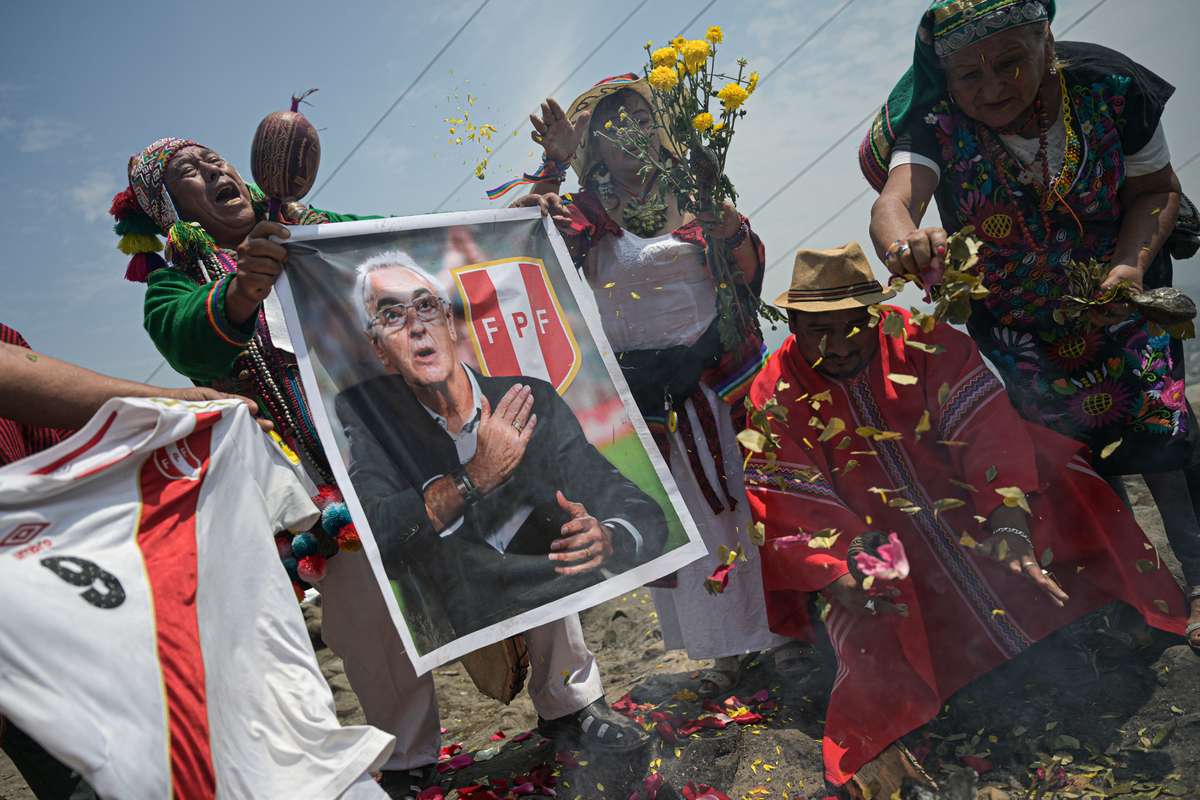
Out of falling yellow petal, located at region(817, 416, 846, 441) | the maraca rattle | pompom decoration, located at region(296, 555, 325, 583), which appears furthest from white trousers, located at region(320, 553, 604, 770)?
the maraca rattle

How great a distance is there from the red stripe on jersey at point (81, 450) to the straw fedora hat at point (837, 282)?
6.72 feet

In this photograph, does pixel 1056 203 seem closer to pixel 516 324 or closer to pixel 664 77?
pixel 664 77

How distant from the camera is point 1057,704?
2.91 m

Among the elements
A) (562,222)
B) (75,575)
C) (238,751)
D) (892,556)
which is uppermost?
(562,222)

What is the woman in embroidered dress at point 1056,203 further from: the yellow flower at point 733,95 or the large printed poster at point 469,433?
the large printed poster at point 469,433

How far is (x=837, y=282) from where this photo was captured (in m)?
2.95

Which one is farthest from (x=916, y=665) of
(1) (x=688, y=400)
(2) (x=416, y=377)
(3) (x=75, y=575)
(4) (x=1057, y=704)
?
(3) (x=75, y=575)

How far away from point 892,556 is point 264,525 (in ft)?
6.06

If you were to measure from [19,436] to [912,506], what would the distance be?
265 cm

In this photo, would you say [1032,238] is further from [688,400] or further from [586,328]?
[586,328]

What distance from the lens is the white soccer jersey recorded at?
1877 mm

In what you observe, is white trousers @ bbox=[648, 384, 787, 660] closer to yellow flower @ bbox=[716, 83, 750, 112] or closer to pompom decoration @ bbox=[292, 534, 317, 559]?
yellow flower @ bbox=[716, 83, 750, 112]

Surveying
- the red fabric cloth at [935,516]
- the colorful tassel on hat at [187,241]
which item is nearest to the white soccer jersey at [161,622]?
the colorful tassel on hat at [187,241]

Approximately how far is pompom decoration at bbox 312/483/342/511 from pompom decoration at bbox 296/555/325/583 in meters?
0.17
